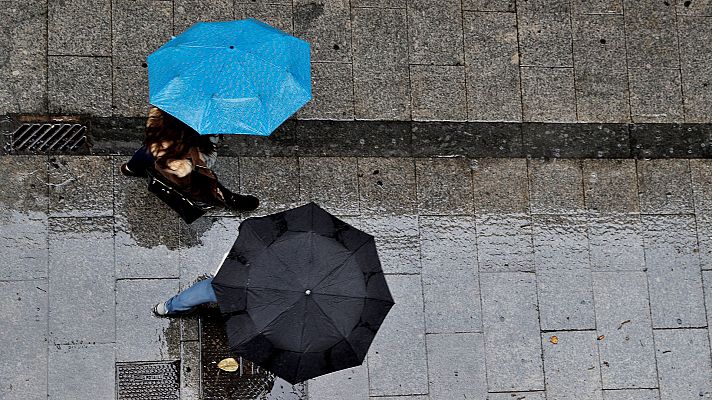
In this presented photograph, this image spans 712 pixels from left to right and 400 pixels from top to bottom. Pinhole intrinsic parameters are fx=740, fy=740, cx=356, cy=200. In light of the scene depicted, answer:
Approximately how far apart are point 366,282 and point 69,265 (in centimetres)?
293

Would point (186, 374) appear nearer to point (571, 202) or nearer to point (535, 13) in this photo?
point (571, 202)

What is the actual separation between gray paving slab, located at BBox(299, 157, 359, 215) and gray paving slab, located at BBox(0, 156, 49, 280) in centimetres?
228

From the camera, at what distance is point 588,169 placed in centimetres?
719

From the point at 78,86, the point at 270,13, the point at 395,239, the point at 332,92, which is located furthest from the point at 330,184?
the point at 78,86

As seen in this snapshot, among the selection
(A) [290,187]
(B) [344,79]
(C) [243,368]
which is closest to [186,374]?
(C) [243,368]

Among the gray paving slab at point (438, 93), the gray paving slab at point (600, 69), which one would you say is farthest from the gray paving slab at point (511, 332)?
the gray paving slab at point (600, 69)

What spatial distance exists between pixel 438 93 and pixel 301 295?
3132mm

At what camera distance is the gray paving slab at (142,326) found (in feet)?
21.0

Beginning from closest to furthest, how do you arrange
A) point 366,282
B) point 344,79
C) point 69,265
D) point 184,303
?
point 366,282
point 184,303
point 69,265
point 344,79

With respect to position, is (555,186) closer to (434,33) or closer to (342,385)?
(434,33)

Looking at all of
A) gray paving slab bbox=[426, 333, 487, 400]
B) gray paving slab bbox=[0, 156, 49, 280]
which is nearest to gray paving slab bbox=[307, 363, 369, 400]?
gray paving slab bbox=[426, 333, 487, 400]

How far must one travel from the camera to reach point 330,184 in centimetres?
684

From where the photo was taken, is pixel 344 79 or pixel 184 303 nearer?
pixel 184 303

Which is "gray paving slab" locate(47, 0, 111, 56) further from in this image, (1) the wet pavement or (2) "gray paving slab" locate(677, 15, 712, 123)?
(2) "gray paving slab" locate(677, 15, 712, 123)
